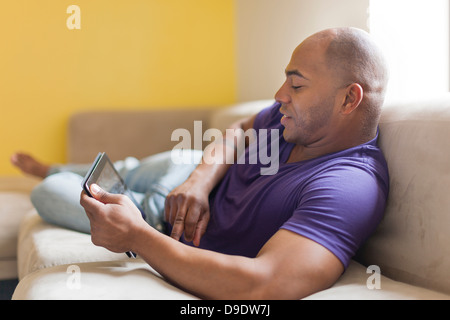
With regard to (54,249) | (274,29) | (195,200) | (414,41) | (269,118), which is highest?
Result: (274,29)

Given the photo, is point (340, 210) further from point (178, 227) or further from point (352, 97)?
point (178, 227)

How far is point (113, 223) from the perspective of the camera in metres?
0.91

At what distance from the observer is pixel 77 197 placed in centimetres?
148

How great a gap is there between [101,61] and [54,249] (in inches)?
75.9

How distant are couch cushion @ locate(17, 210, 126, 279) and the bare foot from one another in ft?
3.20

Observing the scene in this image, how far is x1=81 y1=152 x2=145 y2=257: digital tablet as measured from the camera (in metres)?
1.00

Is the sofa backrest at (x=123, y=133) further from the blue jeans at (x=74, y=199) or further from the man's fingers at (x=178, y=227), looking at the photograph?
the man's fingers at (x=178, y=227)

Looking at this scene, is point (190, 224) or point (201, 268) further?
point (190, 224)

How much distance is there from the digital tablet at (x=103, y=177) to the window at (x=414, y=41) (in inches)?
35.3

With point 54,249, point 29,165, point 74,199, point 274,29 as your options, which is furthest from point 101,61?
point 54,249

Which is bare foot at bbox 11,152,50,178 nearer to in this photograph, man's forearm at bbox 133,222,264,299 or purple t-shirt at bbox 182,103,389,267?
purple t-shirt at bbox 182,103,389,267

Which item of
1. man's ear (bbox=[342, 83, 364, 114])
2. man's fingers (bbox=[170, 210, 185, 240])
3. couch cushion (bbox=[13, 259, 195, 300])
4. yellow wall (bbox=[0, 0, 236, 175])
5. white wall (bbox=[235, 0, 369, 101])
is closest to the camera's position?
couch cushion (bbox=[13, 259, 195, 300])

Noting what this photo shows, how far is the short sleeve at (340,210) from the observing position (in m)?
0.91

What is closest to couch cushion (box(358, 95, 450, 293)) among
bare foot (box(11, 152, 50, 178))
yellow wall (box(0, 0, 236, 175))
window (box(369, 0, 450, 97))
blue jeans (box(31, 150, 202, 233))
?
window (box(369, 0, 450, 97))
